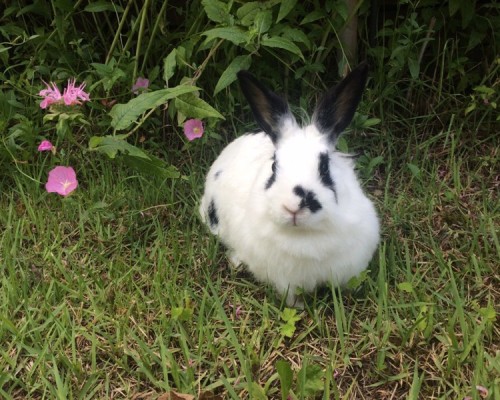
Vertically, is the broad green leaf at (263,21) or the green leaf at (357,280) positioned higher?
the broad green leaf at (263,21)

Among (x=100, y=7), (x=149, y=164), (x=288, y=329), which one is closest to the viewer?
(x=288, y=329)

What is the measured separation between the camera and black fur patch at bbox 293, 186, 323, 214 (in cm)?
224

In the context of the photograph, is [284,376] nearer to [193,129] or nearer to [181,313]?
[181,313]

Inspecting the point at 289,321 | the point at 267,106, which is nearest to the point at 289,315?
the point at 289,321

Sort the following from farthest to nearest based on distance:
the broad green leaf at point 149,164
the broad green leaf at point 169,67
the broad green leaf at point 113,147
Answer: the broad green leaf at point 169,67
the broad green leaf at point 149,164
the broad green leaf at point 113,147

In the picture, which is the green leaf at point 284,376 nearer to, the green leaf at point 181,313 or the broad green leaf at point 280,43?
the green leaf at point 181,313

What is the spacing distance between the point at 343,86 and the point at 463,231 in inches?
43.7

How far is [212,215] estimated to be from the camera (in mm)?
3010

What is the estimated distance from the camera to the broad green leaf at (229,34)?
282cm

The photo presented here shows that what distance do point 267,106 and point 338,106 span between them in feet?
1.02

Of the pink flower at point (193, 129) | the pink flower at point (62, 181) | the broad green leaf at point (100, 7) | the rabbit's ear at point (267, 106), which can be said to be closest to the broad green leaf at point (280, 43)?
the rabbit's ear at point (267, 106)

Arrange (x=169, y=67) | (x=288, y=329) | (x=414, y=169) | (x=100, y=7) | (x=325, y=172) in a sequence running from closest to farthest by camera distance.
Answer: (x=325, y=172) < (x=288, y=329) < (x=169, y=67) < (x=414, y=169) < (x=100, y=7)

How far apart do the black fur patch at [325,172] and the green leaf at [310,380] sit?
71 cm

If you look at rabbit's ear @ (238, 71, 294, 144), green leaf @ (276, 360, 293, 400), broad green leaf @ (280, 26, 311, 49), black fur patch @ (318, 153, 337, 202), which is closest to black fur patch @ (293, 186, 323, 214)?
black fur patch @ (318, 153, 337, 202)
